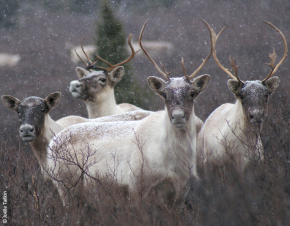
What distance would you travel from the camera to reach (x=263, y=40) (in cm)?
1734

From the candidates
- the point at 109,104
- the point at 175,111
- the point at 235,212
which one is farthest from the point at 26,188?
the point at 109,104

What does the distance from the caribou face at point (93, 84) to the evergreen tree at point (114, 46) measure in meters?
3.24

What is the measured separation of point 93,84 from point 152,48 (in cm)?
1706

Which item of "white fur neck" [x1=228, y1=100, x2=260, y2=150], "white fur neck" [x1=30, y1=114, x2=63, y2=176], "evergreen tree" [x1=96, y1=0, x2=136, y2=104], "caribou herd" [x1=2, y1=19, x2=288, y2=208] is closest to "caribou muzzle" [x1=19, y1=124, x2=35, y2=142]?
"caribou herd" [x1=2, y1=19, x2=288, y2=208]

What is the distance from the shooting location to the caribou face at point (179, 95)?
13.4 ft

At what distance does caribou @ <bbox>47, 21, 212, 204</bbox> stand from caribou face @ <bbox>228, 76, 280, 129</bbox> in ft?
1.99

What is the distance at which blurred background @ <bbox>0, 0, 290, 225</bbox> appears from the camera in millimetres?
9961

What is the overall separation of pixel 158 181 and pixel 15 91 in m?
14.7

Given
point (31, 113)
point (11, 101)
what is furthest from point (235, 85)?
point (11, 101)

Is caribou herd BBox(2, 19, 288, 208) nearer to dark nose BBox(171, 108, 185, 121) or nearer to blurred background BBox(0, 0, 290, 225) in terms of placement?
dark nose BBox(171, 108, 185, 121)

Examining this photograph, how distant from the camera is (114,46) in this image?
37.3 ft

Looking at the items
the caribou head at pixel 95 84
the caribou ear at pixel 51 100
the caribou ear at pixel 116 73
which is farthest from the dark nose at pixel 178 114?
the caribou ear at pixel 116 73

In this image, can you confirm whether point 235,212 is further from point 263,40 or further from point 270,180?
point 263,40

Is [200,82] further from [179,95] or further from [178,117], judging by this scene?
[178,117]
